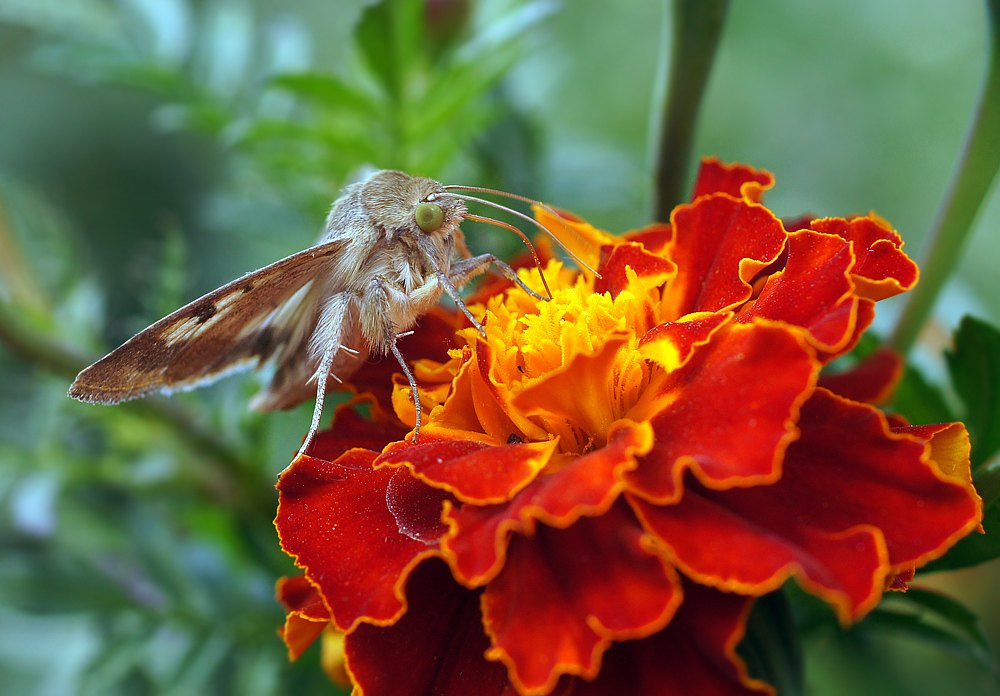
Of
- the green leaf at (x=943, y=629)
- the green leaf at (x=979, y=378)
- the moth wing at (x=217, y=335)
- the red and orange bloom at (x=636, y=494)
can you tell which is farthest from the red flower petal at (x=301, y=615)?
the green leaf at (x=979, y=378)

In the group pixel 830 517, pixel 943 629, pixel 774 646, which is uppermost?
pixel 830 517

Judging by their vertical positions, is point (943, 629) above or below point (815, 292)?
below

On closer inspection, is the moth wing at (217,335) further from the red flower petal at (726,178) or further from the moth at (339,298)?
the red flower petal at (726,178)

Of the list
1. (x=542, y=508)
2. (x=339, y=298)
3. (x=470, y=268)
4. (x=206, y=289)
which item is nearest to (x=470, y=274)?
(x=470, y=268)

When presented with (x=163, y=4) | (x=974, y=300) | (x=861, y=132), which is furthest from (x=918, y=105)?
(x=163, y=4)

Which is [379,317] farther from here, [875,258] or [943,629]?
[943,629]

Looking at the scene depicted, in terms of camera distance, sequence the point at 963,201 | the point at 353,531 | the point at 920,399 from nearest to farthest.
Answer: the point at 353,531 → the point at 963,201 → the point at 920,399

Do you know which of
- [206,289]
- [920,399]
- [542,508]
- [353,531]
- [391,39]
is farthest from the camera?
A: [206,289]

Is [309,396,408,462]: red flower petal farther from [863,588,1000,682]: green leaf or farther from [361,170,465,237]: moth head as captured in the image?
[863,588,1000,682]: green leaf
